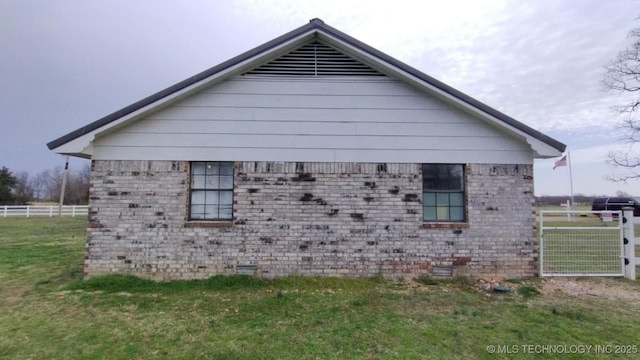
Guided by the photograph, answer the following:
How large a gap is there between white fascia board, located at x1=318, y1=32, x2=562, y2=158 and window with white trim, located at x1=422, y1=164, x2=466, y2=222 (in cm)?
122

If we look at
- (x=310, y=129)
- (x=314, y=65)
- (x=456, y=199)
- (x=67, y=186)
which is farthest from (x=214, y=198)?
(x=67, y=186)

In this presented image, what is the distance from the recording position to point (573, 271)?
8.47 meters

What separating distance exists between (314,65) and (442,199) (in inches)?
167

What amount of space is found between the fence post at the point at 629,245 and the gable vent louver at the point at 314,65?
21.9 feet

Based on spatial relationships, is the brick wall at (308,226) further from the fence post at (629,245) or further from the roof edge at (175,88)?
the fence post at (629,245)

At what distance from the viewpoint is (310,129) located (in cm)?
804

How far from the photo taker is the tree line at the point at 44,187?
153 feet

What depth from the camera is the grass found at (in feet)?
15.3

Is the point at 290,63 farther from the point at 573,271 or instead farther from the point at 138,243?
the point at 573,271

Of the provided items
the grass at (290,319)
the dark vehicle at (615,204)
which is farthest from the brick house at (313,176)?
the dark vehicle at (615,204)

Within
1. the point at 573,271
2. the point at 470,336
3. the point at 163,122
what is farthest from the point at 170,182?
the point at 573,271

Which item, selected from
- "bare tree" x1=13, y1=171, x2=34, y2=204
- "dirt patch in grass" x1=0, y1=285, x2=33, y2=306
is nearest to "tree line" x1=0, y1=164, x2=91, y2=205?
"bare tree" x1=13, y1=171, x2=34, y2=204

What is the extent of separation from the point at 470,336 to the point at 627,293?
4.58 meters

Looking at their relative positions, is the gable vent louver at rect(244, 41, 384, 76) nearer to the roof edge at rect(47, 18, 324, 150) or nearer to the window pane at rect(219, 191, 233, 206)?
the roof edge at rect(47, 18, 324, 150)
